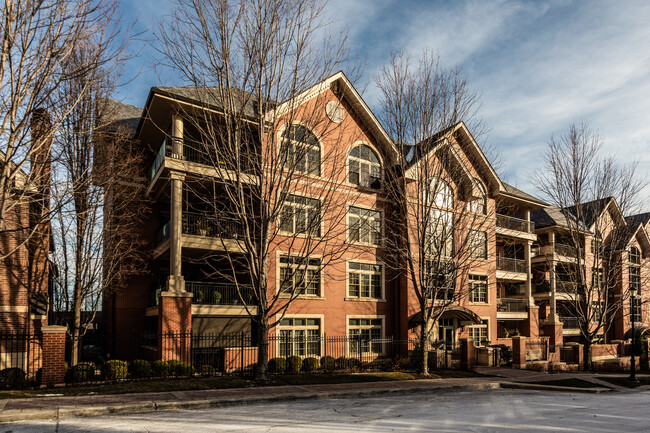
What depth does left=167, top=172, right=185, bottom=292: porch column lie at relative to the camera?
781 inches

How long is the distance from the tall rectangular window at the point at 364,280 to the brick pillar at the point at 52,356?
46.4 feet

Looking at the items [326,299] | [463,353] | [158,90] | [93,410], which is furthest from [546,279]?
[93,410]

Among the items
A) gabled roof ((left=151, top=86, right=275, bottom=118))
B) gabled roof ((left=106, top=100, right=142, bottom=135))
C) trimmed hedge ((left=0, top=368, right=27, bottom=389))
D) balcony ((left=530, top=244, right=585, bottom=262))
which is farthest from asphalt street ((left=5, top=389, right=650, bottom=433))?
balcony ((left=530, top=244, right=585, bottom=262))

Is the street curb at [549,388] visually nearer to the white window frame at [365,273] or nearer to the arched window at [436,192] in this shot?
the arched window at [436,192]

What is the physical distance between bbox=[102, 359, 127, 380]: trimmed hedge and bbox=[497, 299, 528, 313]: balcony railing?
80.2 ft

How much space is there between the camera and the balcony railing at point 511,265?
33.6 meters

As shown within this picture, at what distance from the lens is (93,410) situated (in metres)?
11.4

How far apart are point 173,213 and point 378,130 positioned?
11833 mm

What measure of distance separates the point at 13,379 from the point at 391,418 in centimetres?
1061

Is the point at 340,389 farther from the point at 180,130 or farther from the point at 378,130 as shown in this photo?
the point at 378,130

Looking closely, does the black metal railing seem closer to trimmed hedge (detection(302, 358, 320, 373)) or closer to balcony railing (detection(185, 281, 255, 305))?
balcony railing (detection(185, 281, 255, 305))

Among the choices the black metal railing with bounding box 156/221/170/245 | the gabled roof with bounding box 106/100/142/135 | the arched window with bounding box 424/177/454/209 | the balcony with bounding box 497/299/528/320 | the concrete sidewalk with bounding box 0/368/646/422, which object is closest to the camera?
the concrete sidewalk with bounding box 0/368/646/422

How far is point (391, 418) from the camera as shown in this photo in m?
11.4

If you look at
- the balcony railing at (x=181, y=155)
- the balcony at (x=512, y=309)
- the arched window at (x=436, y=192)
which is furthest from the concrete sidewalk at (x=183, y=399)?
the balcony at (x=512, y=309)
